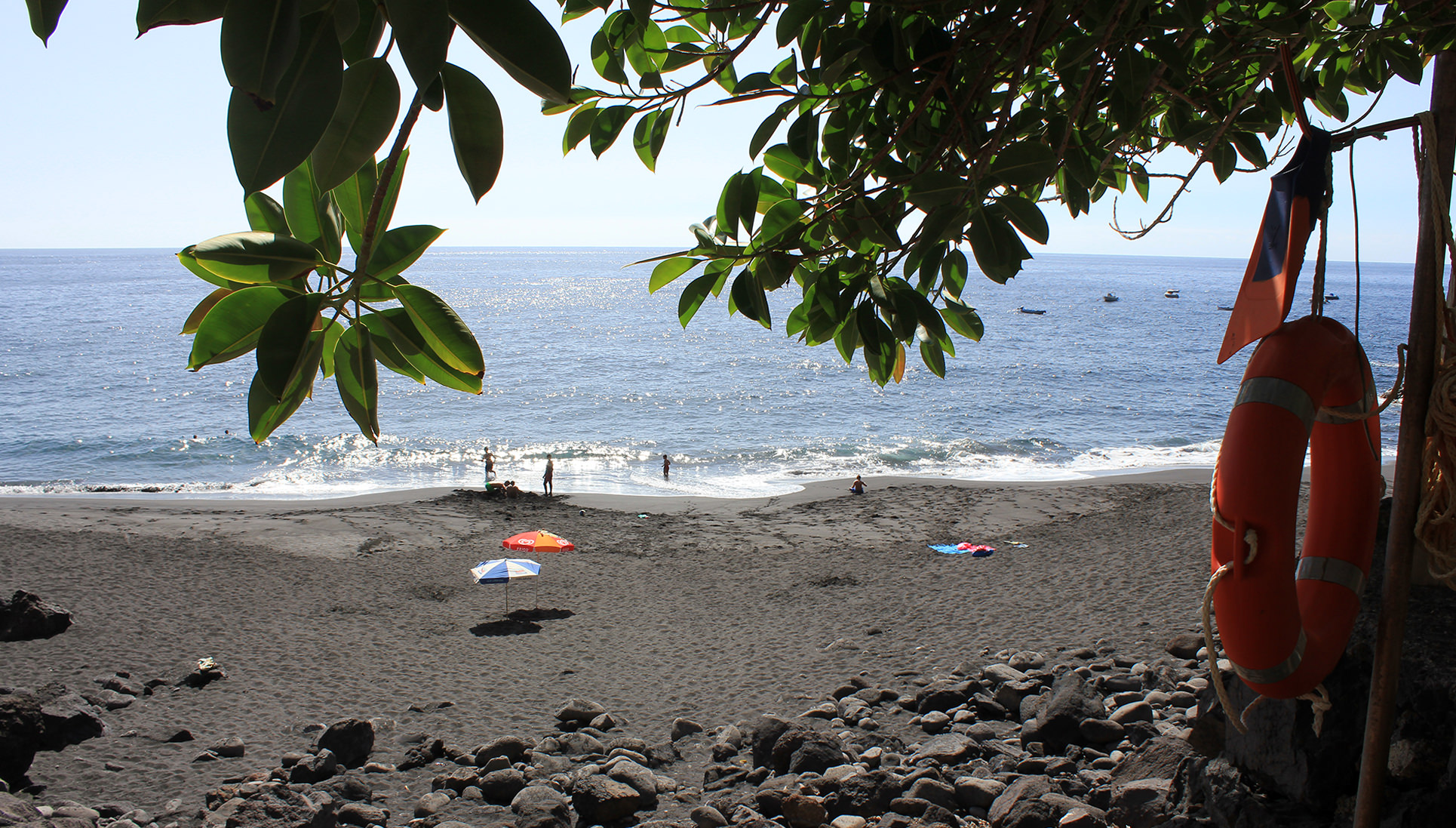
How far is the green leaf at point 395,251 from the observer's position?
0.91 m

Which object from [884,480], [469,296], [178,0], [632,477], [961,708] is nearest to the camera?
[178,0]

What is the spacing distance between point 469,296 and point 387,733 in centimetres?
9464

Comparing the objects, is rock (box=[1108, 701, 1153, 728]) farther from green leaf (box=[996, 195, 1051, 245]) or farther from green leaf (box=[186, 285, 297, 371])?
green leaf (box=[186, 285, 297, 371])

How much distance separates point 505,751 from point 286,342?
5.79 metres

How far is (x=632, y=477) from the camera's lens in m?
23.3

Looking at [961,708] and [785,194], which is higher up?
[785,194]

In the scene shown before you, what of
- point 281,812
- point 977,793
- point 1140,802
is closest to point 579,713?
point 281,812

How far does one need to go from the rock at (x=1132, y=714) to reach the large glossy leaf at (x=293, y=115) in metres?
5.24

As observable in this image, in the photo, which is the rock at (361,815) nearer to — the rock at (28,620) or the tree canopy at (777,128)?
the tree canopy at (777,128)

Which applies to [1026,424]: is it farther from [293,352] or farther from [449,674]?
[293,352]

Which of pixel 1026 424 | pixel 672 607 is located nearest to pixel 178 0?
pixel 672 607

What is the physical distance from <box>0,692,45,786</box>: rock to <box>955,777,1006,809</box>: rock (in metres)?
6.61

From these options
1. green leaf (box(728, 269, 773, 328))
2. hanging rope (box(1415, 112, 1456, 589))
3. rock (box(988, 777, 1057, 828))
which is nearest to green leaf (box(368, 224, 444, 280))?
green leaf (box(728, 269, 773, 328))

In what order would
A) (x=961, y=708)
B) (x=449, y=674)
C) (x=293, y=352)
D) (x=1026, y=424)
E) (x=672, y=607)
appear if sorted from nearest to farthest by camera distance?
1. (x=293, y=352)
2. (x=961, y=708)
3. (x=449, y=674)
4. (x=672, y=607)
5. (x=1026, y=424)
